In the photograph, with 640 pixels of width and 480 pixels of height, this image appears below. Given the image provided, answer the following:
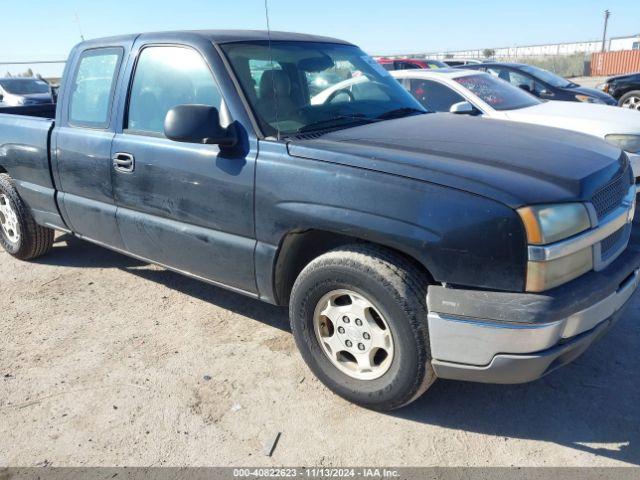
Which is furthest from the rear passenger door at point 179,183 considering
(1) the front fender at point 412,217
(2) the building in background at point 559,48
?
(2) the building in background at point 559,48

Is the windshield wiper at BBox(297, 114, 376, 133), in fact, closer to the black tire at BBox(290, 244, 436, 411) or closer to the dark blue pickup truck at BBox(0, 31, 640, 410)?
the dark blue pickup truck at BBox(0, 31, 640, 410)

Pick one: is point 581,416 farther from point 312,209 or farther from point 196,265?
point 196,265

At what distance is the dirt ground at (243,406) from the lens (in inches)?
100.0

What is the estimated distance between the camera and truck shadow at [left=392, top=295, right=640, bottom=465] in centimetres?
256

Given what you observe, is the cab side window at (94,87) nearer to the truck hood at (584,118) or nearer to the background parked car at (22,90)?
the truck hood at (584,118)

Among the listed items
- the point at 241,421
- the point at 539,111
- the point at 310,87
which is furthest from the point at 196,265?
the point at 539,111

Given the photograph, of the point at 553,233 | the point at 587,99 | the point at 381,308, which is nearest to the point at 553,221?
the point at 553,233

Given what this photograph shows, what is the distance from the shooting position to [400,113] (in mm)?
3656

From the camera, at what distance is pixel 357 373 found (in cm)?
282

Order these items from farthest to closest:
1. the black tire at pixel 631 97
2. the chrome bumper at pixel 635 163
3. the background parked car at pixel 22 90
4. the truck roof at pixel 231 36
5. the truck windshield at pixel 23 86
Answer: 1. the truck windshield at pixel 23 86
2. the background parked car at pixel 22 90
3. the black tire at pixel 631 97
4. the chrome bumper at pixel 635 163
5. the truck roof at pixel 231 36

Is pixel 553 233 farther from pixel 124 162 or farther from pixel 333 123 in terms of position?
pixel 124 162

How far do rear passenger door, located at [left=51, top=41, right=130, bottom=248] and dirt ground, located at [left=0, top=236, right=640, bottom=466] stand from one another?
75 cm

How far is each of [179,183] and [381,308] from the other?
1.46 metres

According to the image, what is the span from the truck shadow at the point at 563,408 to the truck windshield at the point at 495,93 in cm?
410
